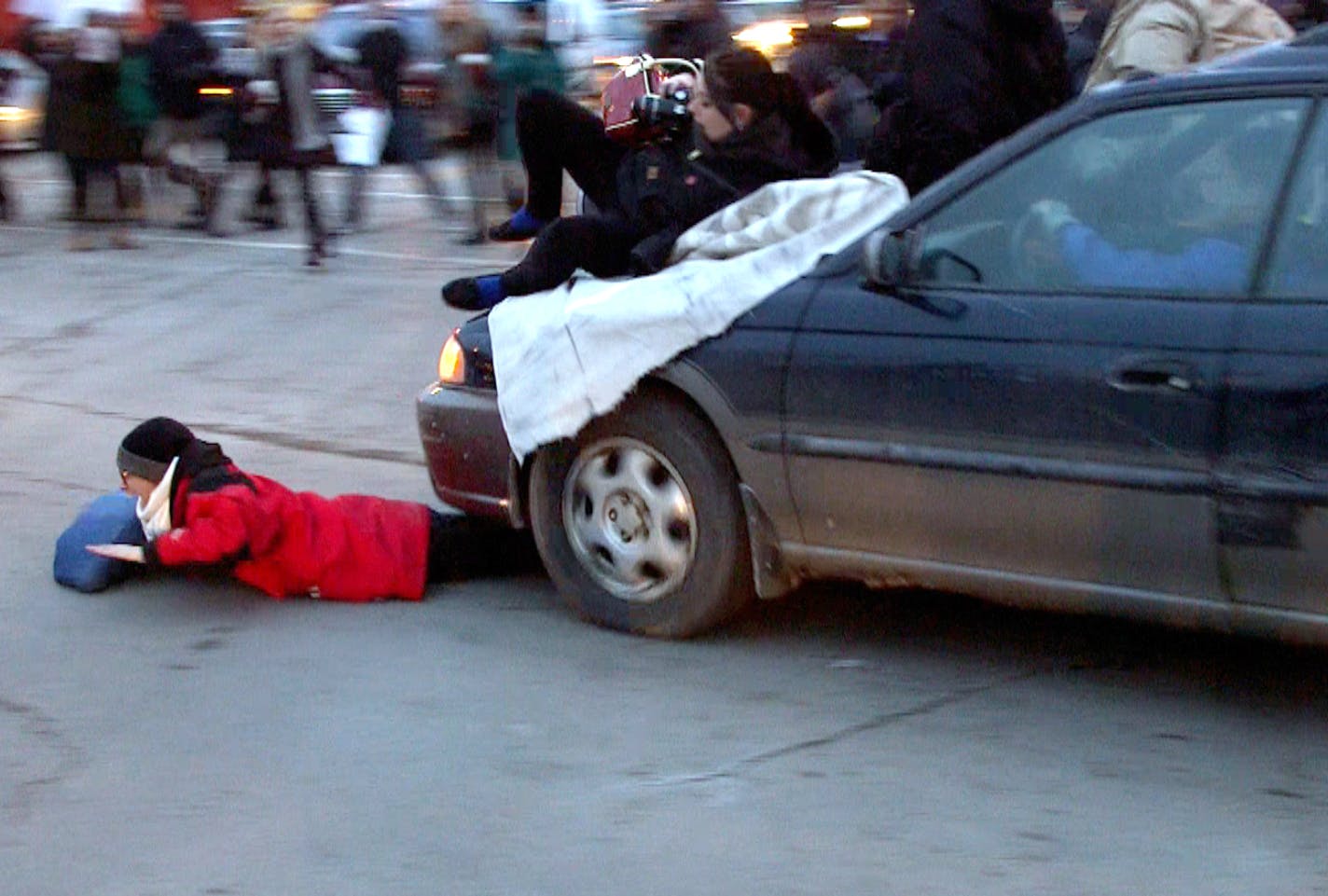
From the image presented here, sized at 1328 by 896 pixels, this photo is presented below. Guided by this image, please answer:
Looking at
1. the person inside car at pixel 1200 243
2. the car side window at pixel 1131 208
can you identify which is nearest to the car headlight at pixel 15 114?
the car side window at pixel 1131 208

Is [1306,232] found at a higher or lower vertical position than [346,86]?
higher

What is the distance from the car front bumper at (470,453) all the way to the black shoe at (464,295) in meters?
0.28

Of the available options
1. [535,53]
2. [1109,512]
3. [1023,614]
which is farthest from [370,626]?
[535,53]

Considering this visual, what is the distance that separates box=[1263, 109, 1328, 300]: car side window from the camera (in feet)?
13.8

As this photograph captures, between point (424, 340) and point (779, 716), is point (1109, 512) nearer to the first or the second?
point (779, 716)

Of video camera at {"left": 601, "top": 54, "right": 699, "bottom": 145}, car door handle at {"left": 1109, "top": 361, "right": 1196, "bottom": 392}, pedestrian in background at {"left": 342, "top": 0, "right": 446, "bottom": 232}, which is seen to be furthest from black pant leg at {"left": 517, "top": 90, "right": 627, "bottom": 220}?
pedestrian in background at {"left": 342, "top": 0, "right": 446, "bottom": 232}

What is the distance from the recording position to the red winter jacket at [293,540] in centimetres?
558

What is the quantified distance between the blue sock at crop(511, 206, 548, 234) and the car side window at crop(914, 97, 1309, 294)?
233 centimetres

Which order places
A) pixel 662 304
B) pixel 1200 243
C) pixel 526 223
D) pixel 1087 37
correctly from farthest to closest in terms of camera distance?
pixel 1087 37, pixel 526 223, pixel 662 304, pixel 1200 243

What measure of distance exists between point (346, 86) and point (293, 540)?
8.75 m

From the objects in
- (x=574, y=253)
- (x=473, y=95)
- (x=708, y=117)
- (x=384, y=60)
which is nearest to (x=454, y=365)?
(x=574, y=253)

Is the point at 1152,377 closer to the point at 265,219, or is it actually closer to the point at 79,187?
the point at 265,219

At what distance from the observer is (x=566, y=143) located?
6676 millimetres

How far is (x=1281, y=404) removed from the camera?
4.10 m
